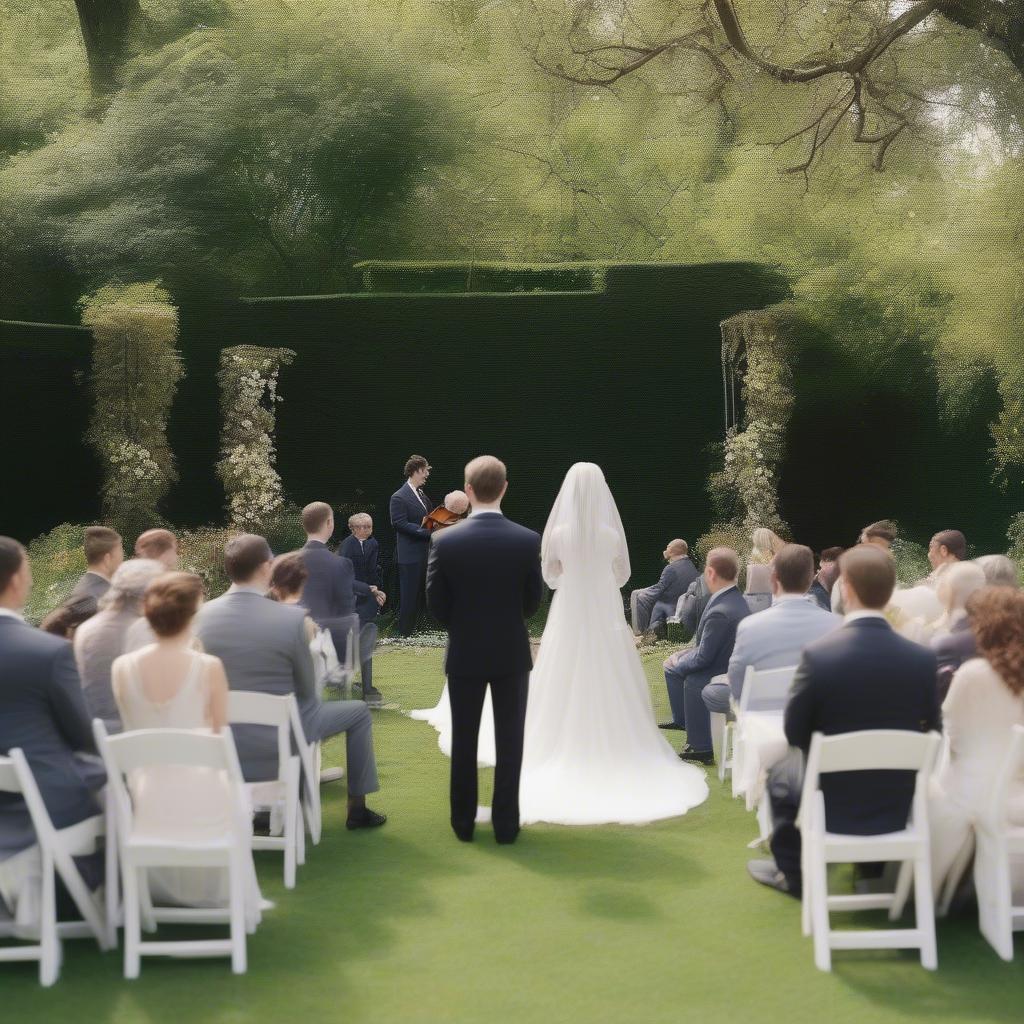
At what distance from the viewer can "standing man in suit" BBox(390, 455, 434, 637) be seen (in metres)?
11.6

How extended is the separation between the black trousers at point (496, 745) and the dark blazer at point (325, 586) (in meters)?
2.17

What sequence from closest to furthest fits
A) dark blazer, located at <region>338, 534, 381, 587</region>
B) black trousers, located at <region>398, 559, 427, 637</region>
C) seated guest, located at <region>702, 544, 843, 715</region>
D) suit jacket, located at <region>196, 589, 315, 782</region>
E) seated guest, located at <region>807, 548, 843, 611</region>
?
suit jacket, located at <region>196, 589, 315, 782</region> < seated guest, located at <region>702, 544, 843, 715</region> < seated guest, located at <region>807, 548, 843, 611</region> < dark blazer, located at <region>338, 534, 381, 587</region> < black trousers, located at <region>398, 559, 427, 637</region>

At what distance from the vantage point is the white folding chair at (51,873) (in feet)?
13.6

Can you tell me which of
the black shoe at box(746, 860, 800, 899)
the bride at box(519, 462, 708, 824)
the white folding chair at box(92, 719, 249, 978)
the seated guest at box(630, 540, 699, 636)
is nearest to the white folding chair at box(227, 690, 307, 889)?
the white folding chair at box(92, 719, 249, 978)

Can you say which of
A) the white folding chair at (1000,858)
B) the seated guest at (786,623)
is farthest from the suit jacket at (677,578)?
the white folding chair at (1000,858)

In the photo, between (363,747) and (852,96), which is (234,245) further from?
(363,747)

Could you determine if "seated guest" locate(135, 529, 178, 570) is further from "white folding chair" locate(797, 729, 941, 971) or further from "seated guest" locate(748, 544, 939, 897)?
"white folding chair" locate(797, 729, 941, 971)

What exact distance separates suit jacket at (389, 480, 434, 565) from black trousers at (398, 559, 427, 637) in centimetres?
6

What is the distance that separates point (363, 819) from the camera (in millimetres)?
6090

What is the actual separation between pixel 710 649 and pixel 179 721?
3231 millimetres

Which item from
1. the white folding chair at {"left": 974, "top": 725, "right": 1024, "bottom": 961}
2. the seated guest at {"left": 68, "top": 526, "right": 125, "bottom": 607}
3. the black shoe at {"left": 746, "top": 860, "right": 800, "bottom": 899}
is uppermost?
the seated guest at {"left": 68, "top": 526, "right": 125, "bottom": 607}

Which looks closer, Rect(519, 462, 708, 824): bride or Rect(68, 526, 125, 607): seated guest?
Rect(68, 526, 125, 607): seated guest

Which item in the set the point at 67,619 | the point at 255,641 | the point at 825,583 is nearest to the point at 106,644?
the point at 67,619

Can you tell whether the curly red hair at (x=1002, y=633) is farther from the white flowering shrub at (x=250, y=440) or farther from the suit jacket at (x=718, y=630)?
the white flowering shrub at (x=250, y=440)
